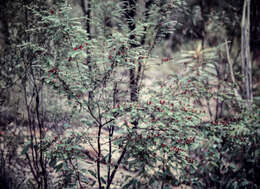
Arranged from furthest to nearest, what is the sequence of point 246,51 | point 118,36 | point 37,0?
point 246,51, point 37,0, point 118,36

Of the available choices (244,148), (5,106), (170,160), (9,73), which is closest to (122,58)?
(170,160)

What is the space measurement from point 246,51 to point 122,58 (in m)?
2.44

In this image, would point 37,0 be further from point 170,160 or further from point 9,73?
Result: point 170,160

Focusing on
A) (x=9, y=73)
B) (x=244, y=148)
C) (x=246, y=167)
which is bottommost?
(x=246, y=167)

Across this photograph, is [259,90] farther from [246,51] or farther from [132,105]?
[132,105]

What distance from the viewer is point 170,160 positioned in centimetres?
167

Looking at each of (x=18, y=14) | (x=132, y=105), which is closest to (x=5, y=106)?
(x=18, y=14)

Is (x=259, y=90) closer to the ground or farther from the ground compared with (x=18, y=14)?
closer to the ground

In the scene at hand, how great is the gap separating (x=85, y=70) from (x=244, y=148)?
7.29 feet

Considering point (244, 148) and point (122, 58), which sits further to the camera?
point (244, 148)

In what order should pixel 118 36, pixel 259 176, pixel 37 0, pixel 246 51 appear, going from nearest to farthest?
pixel 118 36, pixel 37 0, pixel 259 176, pixel 246 51

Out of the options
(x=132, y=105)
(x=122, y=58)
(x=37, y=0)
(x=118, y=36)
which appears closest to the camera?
(x=118, y=36)

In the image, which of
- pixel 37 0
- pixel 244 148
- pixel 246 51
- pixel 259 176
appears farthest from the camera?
pixel 246 51

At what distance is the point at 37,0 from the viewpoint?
1.93m
